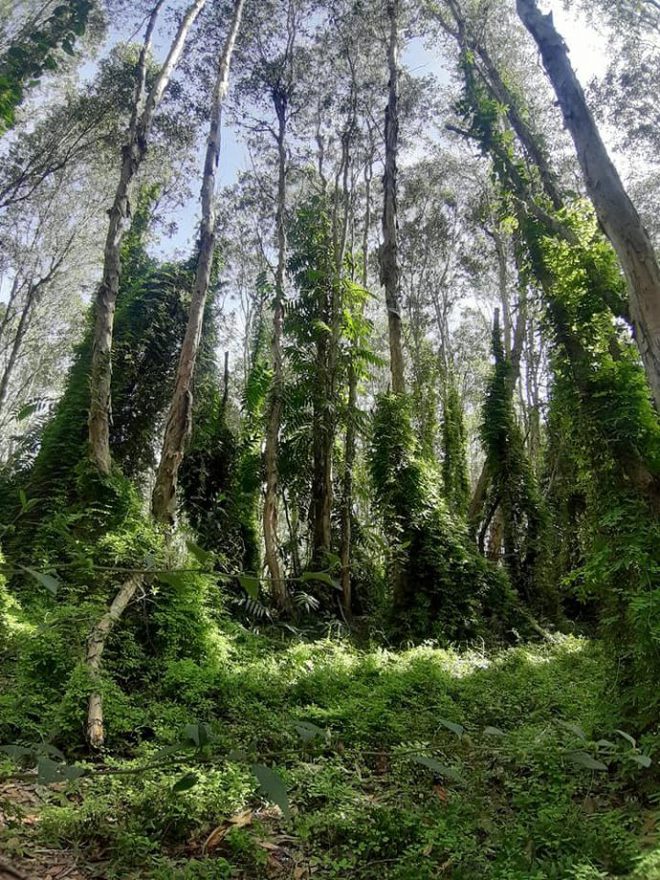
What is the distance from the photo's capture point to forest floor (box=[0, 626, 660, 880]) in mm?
2752

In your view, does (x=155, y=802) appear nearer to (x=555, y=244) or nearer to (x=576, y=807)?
(x=576, y=807)

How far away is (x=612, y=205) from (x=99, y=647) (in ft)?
18.3

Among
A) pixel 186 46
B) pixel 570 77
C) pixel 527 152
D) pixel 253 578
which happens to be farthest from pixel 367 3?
pixel 253 578

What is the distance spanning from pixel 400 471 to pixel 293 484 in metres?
2.43

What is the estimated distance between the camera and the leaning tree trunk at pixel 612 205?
4.06m

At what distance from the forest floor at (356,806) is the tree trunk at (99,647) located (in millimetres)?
204

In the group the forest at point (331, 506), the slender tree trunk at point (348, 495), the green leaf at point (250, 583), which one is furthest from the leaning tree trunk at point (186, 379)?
the green leaf at point (250, 583)

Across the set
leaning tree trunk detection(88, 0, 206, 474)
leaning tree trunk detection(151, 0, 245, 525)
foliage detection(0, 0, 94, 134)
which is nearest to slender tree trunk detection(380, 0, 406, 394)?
leaning tree trunk detection(151, 0, 245, 525)

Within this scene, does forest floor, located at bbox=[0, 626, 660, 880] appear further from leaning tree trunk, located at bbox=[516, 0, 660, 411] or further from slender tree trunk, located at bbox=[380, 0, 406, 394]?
slender tree trunk, located at bbox=[380, 0, 406, 394]

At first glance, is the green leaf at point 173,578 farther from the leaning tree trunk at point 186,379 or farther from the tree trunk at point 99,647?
the leaning tree trunk at point 186,379

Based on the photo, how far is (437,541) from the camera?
10.0 metres

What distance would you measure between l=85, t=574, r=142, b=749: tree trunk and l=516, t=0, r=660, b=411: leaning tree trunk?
4.53 m

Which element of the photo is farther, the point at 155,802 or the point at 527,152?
the point at 527,152

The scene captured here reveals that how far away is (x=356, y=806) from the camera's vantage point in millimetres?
3492
